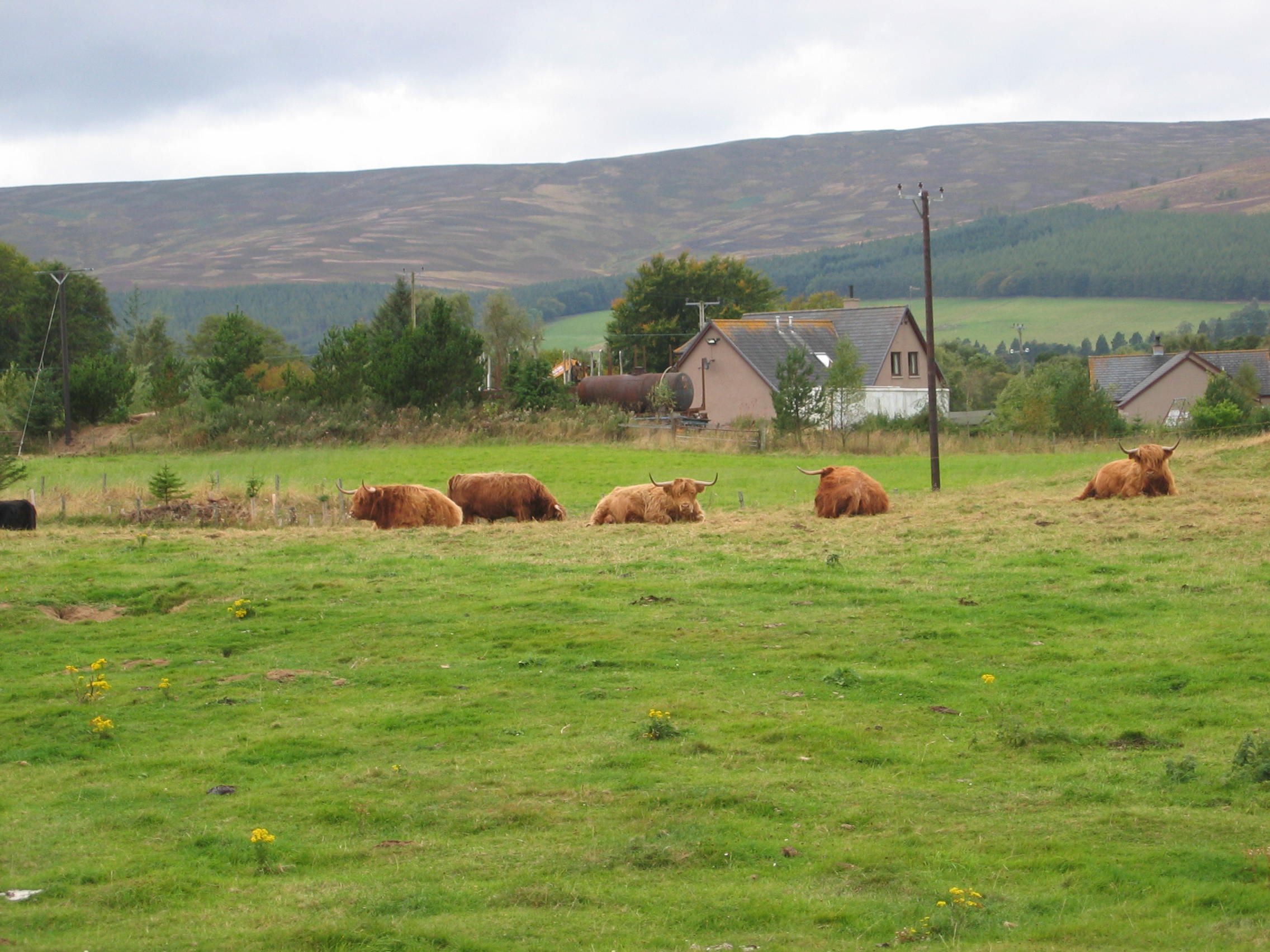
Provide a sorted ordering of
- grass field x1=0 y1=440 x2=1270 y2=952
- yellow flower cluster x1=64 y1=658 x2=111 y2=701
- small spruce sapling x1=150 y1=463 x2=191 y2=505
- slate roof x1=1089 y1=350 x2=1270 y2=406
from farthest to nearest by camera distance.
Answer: slate roof x1=1089 y1=350 x2=1270 y2=406, small spruce sapling x1=150 y1=463 x2=191 y2=505, yellow flower cluster x1=64 y1=658 x2=111 y2=701, grass field x1=0 y1=440 x2=1270 y2=952

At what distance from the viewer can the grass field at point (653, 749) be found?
570 cm

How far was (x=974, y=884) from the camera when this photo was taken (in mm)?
5953

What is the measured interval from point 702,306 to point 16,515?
56.2 metres

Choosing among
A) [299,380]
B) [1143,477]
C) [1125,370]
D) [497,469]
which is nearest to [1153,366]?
[1125,370]

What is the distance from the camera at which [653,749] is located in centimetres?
834

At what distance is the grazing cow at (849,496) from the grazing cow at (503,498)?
4.97 metres

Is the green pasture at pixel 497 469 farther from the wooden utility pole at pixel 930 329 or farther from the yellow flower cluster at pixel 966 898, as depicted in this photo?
the yellow flower cluster at pixel 966 898

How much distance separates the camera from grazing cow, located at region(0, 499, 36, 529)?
2159cm

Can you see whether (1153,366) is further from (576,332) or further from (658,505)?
(576,332)

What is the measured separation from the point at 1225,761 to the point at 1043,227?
194173 millimetres

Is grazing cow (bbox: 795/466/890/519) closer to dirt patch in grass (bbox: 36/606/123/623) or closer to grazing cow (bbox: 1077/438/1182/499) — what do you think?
grazing cow (bbox: 1077/438/1182/499)

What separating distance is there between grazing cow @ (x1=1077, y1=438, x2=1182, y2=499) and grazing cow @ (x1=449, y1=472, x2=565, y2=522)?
31.8ft

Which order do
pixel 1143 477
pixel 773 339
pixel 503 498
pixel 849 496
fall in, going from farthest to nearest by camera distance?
pixel 773 339, pixel 503 498, pixel 849 496, pixel 1143 477

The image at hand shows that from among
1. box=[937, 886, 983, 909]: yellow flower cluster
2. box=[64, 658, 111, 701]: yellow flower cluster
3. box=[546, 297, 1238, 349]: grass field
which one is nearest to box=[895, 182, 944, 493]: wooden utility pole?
box=[64, 658, 111, 701]: yellow flower cluster
